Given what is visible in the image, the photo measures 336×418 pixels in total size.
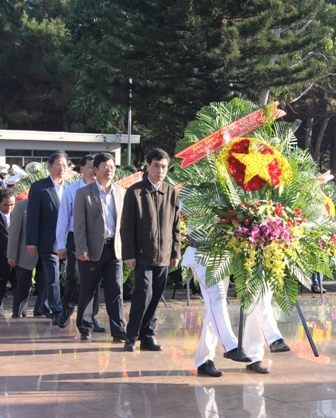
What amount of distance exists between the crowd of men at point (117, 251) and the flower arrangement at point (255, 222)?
0.83ft

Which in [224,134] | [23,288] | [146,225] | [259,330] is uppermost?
[224,134]

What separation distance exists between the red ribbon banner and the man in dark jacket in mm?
436

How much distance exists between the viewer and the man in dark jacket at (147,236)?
321 inches

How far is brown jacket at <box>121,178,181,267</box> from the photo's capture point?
8148 millimetres

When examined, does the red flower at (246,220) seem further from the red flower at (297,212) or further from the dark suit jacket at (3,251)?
the dark suit jacket at (3,251)

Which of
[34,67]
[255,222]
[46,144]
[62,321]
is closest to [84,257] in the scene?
[62,321]

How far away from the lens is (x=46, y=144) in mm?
32750

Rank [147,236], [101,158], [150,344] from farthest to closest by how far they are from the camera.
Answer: [101,158] → [150,344] → [147,236]

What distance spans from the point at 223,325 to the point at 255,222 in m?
0.85

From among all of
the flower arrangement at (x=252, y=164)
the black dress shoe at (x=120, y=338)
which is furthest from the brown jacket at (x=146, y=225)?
the flower arrangement at (x=252, y=164)

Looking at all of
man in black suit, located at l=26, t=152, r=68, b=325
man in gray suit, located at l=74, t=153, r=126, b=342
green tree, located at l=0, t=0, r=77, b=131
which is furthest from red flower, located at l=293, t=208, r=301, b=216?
green tree, located at l=0, t=0, r=77, b=131

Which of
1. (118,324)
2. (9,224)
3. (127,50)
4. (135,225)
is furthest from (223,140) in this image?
(127,50)

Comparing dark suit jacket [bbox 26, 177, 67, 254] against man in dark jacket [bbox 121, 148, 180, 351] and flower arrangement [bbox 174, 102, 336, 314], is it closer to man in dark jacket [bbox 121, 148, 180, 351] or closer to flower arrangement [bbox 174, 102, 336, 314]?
man in dark jacket [bbox 121, 148, 180, 351]

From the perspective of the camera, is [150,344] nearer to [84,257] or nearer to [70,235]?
[84,257]
